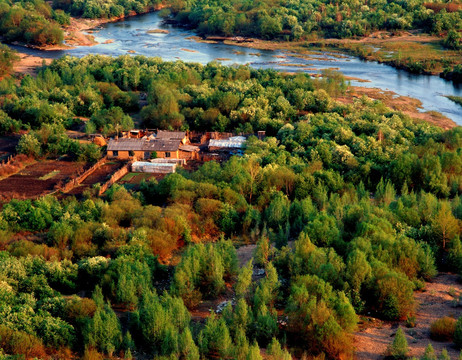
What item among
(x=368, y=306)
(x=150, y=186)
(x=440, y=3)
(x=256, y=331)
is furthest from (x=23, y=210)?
(x=440, y=3)

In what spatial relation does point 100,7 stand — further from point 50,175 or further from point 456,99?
point 50,175

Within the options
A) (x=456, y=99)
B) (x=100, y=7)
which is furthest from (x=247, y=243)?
(x=100, y=7)

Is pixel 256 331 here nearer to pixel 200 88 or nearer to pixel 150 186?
pixel 150 186

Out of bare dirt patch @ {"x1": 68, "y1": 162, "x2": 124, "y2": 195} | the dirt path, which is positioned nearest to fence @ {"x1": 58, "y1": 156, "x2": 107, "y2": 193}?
bare dirt patch @ {"x1": 68, "y1": 162, "x2": 124, "y2": 195}

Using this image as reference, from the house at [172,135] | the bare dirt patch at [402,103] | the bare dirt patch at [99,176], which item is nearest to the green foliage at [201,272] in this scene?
the bare dirt patch at [99,176]

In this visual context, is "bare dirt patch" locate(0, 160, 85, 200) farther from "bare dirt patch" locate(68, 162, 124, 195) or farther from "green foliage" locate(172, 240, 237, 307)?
"green foliage" locate(172, 240, 237, 307)

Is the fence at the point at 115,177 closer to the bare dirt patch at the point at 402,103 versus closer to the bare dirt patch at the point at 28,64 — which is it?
the bare dirt patch at the point at 402,103
